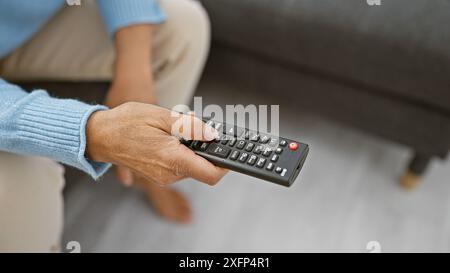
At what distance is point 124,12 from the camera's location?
0.69 m

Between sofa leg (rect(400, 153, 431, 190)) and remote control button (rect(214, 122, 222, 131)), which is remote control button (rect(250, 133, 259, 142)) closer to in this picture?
remote control button (rect(214, 122, 222, 131))

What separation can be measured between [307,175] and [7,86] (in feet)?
2.03

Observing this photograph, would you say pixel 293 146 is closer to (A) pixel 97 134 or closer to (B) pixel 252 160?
(B) pixel 252 160

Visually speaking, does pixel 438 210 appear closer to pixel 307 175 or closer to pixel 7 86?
pixel 307 175

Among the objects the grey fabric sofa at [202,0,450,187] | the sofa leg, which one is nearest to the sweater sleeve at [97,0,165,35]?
the grey fabric sofa at [202,0,450,187]

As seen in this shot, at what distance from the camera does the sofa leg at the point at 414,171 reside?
0.86 meters

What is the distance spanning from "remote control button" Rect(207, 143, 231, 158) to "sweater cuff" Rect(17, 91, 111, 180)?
135 mm

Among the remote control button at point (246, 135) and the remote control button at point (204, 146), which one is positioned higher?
the remote control button at point (246, 135)

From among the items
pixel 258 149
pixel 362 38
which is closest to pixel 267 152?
pixel 258 149

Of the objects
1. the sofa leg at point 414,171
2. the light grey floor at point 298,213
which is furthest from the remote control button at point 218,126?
the sofa leg at point 414,171

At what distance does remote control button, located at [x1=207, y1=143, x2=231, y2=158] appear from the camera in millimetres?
499

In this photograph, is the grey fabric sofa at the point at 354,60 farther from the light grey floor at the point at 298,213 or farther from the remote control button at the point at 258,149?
the remote control button at the point at 258,149

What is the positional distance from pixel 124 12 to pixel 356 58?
1.27 ft

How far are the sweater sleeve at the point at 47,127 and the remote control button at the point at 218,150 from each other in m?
0.14
